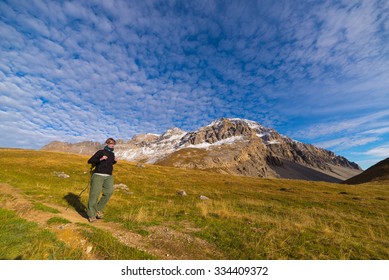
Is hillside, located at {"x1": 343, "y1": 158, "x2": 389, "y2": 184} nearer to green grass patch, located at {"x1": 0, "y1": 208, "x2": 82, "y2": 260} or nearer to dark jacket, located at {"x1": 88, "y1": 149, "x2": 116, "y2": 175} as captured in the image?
dark jacket, located at {"x1": 88, "y1": 149, "x2": 116, "y2": 175}

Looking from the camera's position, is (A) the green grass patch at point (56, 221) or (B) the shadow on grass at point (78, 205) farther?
(B) the shadow on grass at point (78, 205)

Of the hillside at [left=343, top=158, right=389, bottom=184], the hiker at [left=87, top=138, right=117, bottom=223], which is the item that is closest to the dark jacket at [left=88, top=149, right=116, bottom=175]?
the hiker at [left=87, top=138, right=117, bottom=223]

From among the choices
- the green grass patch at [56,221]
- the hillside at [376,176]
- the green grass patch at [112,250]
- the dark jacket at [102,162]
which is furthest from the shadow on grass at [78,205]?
the hillside at [376,176]

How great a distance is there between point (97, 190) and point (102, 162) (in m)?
1.51

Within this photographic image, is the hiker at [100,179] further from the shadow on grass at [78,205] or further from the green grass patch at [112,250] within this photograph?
the green grass patch at [112,250]

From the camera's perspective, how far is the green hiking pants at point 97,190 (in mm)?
10250

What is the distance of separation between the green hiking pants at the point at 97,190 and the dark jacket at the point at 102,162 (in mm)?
337

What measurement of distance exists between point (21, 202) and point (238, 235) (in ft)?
41.1

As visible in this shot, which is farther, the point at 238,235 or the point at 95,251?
the point at 238,235

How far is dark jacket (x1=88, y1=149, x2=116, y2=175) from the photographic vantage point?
10625mm

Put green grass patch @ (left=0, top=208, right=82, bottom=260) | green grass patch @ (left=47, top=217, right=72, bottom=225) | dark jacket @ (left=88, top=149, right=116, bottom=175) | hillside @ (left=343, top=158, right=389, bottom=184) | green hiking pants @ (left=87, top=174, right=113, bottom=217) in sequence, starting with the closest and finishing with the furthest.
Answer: green grass patch @ (left=0, top=208, right=82, bottom=260), green grass patch @ (left=47, top=217, right=72, bottom=225), green hiking pants @ (left=87, top=174, right=113, bottom=217), dark jacket @ (left=88, top=149, right=116, bottom=175), hillside @ (left=343, top=158, right=389, bottom=184)

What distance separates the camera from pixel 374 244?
9297mm
